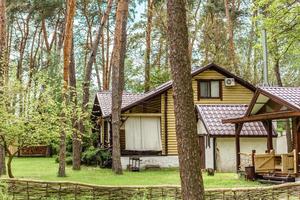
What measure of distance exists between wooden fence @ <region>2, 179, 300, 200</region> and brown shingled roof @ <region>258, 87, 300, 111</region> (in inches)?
177

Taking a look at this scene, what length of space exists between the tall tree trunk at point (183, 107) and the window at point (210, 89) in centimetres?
1747

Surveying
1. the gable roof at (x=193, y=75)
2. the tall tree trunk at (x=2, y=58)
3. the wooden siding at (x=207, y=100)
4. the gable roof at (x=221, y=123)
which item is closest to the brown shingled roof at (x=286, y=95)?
the gable roof at (x=221, y=123)

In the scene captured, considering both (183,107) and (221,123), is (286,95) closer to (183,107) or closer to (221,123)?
(221,123)

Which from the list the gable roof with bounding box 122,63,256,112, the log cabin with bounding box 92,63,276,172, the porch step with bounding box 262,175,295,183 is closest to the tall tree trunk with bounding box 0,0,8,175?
the log cabin with bounding box 92,63,276,172

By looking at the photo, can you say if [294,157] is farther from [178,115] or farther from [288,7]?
[178,115]

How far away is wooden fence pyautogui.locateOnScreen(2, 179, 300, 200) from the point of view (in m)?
10.3

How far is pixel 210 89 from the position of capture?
81.3 ft

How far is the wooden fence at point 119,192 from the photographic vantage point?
10348mm

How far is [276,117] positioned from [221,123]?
5395mm

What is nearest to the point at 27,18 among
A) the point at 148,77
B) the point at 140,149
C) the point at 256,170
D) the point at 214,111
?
the point at 148,77

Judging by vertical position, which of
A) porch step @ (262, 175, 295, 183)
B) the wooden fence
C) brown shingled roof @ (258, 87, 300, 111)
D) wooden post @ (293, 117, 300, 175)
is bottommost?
porch step @ (262, 175, 295, 183)

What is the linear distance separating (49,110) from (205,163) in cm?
846

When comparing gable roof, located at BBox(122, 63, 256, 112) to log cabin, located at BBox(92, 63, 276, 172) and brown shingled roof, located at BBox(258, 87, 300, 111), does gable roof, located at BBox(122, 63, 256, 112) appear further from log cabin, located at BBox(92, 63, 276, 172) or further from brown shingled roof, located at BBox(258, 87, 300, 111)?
brown shingled roof, located at BBox(258, 87, 300, 111)

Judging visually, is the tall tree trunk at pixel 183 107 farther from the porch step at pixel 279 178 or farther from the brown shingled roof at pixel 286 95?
the porch step at pixel 279 178
